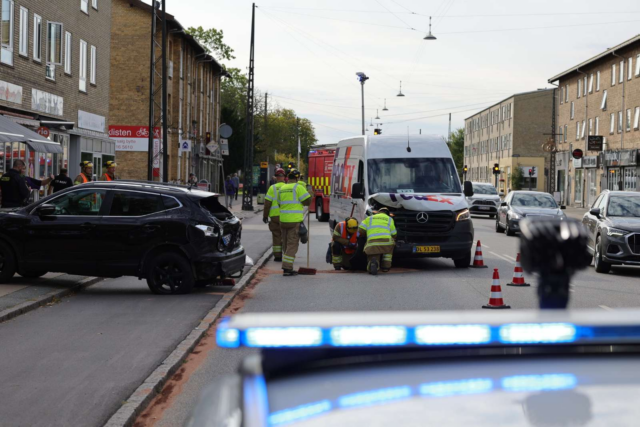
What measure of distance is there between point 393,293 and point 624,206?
6.71 meters

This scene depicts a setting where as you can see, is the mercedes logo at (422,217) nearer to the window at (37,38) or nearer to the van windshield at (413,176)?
the van windshield at (413,176)

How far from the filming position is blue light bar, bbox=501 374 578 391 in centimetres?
135

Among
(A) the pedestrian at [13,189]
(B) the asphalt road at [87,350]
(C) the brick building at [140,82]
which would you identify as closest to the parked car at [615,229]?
(B) the asphalt road at [87,350]

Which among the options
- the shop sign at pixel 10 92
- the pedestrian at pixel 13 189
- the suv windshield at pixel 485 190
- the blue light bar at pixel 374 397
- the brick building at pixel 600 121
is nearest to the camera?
the blue light bar at pixel 374 397

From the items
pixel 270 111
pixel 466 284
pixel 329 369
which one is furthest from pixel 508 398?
pixel 270 111

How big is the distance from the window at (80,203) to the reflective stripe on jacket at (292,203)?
4207mm

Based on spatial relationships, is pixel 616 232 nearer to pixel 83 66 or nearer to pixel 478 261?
pixel 478 261

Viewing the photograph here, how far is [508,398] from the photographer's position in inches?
52.4

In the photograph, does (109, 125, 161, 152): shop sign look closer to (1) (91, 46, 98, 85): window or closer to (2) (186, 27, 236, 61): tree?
(1) (91, 46, 98, 85): window

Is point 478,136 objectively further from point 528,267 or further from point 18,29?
point 528,267

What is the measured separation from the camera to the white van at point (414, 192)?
1759cm

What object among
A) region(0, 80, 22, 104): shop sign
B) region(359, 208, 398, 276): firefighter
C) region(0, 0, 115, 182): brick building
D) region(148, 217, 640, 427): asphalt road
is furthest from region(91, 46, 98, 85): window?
region(359, 208, 398, 276): firefighter

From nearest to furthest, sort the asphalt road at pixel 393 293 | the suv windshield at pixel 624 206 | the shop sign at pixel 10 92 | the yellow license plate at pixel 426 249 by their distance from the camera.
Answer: the asphalt road at pixel 393 293
the yellow license plate at pixel 426 249
the suv windshield at pixel 624 206
the shop sign at pixel 10 92

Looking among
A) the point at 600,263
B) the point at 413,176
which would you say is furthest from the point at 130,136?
the point at 600,263
